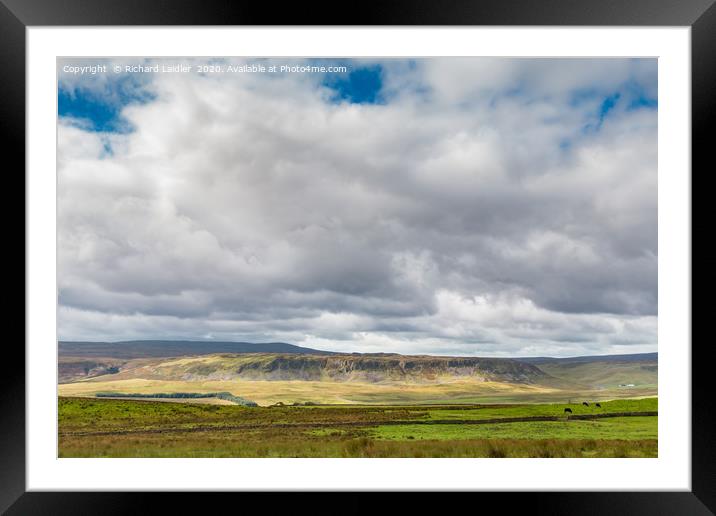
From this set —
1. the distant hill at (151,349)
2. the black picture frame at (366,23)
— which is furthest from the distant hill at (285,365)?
the black picture frame at (366,23)

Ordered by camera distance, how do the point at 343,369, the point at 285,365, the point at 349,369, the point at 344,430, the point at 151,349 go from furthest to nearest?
the point at 343,369 → the point at 349,369 → the point at 285,365 → the point at 151,349 → the point at 344,430

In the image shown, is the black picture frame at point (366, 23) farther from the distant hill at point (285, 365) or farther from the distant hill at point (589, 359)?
the distant hill at point (285, 365)

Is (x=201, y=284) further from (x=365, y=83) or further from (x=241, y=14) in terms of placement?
(x=241, y=14)

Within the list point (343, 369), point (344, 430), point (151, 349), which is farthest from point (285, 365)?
point (344, 430)

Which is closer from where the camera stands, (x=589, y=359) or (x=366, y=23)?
(x=366, y=23)

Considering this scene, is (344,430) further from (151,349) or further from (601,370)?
(151,349)

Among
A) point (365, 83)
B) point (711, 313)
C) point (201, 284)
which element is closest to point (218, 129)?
point (365, 83)
